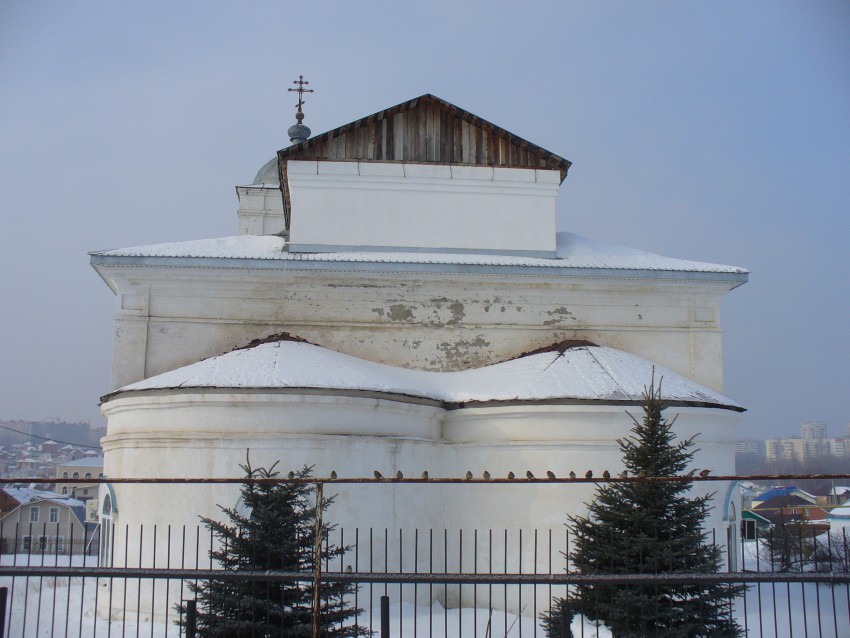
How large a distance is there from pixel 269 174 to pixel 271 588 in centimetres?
2400

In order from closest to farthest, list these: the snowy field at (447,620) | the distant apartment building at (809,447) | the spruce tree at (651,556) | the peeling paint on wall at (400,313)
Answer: the spruce tree at (651,556) → the snowy field at (447,620) → the peeling paint on wall at (400,313) → the distant apartment building at (809,447)

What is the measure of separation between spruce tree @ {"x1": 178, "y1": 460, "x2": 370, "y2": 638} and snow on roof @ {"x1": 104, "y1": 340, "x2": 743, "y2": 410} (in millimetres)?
4307

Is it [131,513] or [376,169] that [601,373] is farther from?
[131,513]

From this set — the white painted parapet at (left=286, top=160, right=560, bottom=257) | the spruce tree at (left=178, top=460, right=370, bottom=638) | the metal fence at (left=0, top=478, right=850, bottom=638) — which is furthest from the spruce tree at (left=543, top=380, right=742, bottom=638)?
the white painted parapet at (left=286, top=160, right=560, bottom=257)

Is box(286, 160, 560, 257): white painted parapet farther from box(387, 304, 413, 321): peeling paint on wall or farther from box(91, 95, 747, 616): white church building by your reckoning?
box(387, 304, 413, 321): peeling paint on wall

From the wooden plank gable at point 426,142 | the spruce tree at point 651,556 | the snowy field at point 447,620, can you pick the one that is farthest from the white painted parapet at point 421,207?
the spruce tree at point 651,556

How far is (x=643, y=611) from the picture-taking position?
809 centimetres

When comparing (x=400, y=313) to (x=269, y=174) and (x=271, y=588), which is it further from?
(x=269, y=174)

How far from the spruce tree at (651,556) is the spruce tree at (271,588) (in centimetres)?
258

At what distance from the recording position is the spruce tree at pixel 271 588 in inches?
304

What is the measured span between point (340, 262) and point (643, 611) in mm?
9546

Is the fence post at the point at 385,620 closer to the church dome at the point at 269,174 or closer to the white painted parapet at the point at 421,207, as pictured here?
the white painted parapet at the point at 421,207

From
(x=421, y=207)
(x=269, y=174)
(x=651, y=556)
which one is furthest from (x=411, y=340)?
(x=269, y=174)

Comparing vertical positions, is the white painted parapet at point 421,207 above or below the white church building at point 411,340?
above
